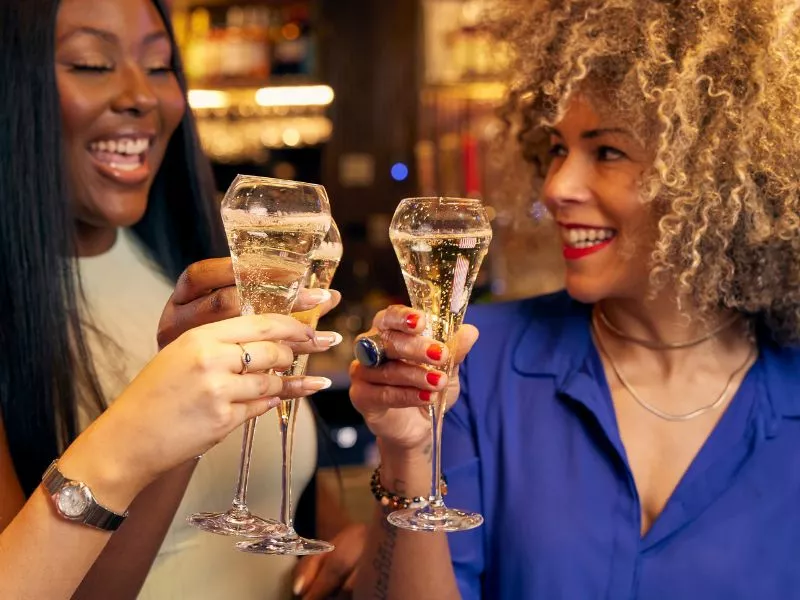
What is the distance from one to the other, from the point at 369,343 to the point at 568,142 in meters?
0.66

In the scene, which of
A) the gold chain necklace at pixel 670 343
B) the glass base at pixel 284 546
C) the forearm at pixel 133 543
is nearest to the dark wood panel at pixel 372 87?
the gold chain necklace at pixel 670 343

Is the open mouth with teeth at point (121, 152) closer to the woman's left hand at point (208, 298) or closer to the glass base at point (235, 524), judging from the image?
the woman's left hand at point (208, 298)

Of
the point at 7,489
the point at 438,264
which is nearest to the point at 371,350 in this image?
the point at 438,264

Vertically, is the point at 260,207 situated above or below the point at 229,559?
above

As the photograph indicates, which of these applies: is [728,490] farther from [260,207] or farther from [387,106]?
[387,106]

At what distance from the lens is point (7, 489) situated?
1.34 m

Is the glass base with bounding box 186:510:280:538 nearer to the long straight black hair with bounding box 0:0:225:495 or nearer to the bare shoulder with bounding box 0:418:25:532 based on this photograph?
the bare shoulder with bounding box 0:418:25:532

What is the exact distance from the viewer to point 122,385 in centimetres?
Result: 165

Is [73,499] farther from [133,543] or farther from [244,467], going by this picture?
[133,543]

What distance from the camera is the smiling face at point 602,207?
172cm

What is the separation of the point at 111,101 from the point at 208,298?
53 cm

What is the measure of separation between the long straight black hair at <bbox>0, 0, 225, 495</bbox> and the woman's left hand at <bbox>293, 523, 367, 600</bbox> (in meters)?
0.47

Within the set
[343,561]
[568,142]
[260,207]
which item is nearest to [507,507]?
[343,561]

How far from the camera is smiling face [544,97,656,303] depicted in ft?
5.65
